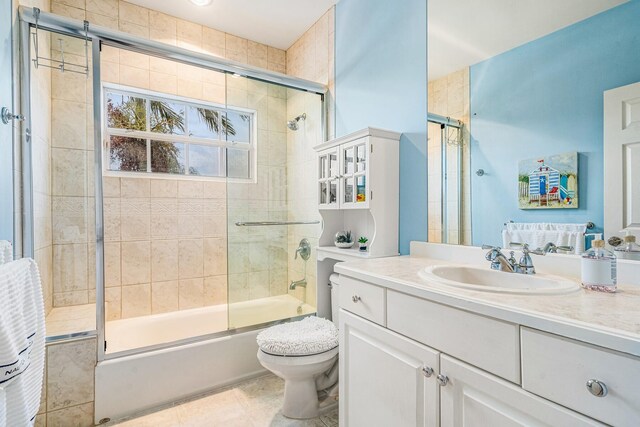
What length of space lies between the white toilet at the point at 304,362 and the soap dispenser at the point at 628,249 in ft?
4.03

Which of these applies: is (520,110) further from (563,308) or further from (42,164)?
(42,164)

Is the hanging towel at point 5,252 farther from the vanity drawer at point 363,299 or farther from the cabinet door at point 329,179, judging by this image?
the cabinet door at point 329,179

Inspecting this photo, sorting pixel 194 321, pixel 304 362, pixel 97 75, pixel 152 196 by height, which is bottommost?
pixel 194 321

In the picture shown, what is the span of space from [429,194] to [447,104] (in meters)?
0.46

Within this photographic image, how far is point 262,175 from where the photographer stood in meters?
2.20

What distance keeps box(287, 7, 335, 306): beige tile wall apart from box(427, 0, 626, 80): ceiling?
98 cm

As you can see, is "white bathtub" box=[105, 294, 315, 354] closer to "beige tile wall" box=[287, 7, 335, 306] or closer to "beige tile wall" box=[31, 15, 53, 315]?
"beige tile wall" box=[287, 7, 335, 306]

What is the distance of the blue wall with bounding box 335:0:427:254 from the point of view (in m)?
1.66

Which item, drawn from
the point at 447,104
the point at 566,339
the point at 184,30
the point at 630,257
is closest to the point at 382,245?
the point at 447,104

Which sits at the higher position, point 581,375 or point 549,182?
point 549,182

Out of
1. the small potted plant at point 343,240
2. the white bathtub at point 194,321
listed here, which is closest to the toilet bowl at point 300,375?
the white bathtub at point 194,321

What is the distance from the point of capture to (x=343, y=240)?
2041 millimetres

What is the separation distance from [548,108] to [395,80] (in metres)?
0.87

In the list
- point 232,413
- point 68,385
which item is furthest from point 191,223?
point 232,413
